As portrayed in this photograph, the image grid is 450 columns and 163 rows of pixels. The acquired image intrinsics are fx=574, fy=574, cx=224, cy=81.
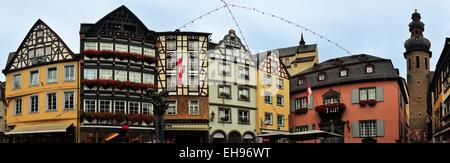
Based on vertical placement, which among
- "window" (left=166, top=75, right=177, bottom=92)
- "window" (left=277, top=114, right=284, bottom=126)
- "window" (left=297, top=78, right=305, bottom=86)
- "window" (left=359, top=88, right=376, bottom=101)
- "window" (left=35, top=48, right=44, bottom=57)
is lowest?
"window" (left=277, top=114, right=284, bottom=126)

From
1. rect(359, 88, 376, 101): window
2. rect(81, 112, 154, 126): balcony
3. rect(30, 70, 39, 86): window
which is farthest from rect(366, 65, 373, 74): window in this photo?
rect(30, 70, 39, 86): window

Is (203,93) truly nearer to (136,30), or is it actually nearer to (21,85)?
(136,30)

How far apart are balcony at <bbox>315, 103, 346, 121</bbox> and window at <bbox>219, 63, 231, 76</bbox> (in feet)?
28.2

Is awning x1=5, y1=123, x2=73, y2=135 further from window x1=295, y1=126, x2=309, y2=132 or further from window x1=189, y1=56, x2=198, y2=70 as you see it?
window x1=295, y1=126, x2=309, y2=132

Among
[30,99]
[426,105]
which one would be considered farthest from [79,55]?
[426,105]

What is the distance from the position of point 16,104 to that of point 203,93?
14.0m

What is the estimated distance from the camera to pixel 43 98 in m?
40.7

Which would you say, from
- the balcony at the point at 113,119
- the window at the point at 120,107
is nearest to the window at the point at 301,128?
the balcony at the point at 113,119

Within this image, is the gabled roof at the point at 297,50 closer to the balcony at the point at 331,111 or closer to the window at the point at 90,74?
the balcony at the point at 331,111

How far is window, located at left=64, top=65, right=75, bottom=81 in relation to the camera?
132 feet

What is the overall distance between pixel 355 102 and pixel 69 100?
76.0 ft

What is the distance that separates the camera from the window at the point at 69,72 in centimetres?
4019

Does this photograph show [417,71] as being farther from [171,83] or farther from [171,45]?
[171,83]

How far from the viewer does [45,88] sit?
1607 inches
